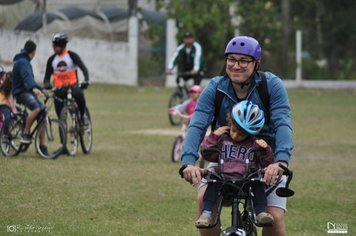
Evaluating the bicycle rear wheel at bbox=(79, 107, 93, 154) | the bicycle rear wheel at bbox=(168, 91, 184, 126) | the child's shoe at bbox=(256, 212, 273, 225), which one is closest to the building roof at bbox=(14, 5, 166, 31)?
the bicycle rear wheel at bbox=(168, 91, 184, 126)

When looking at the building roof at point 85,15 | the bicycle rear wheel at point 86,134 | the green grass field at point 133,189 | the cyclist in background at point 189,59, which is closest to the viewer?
the green grass field at point 133,189

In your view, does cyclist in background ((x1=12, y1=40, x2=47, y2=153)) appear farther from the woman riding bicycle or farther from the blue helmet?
the blue helmet

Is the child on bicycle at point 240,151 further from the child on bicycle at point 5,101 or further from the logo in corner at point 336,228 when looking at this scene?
the child on bicycle at point 5,101

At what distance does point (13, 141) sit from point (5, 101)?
670 mm

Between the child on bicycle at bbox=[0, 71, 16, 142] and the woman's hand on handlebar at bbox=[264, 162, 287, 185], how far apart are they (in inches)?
377

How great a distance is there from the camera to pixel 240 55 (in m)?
6.53

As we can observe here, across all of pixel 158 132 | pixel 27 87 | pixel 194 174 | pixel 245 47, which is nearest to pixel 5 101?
pixel 27 87

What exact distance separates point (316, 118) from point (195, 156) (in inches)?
777

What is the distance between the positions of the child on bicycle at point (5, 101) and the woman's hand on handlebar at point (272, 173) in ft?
31.4

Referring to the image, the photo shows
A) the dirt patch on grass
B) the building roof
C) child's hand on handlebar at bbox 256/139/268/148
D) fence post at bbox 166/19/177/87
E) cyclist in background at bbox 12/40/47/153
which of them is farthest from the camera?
fence post at bbox 166/19/177/87

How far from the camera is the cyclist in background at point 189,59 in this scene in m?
22.2

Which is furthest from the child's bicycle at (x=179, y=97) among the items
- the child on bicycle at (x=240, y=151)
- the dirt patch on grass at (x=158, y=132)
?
the child on bicycle at (x=240, y=151)

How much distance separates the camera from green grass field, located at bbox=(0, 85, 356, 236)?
9773 millimetres

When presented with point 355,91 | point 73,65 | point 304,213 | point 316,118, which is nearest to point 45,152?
point 73,65
